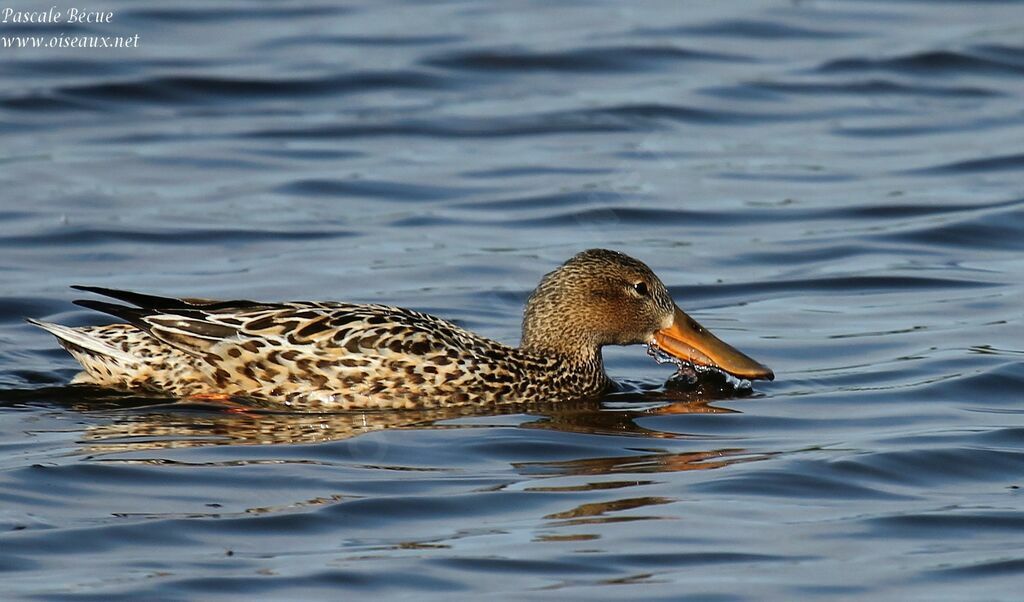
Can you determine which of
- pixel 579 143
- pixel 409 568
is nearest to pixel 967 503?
pixel 409 568

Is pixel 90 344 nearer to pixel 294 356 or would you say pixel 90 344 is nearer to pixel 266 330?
pixel 266 330

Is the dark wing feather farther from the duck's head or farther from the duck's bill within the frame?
the duck's bill

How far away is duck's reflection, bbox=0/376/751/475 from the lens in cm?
979

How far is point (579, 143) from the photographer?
763 inches

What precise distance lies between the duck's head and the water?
0.35 metres

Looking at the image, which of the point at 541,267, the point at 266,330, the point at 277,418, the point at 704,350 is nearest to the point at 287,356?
the point at 266,330

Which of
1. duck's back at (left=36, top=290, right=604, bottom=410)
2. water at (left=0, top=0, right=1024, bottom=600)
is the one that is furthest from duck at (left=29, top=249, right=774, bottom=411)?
water at (left=0, top=0, right=1024, bottom=600)

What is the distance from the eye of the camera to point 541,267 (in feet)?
49.3

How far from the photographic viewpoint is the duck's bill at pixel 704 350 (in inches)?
448

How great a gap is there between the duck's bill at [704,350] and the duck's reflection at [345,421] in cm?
18

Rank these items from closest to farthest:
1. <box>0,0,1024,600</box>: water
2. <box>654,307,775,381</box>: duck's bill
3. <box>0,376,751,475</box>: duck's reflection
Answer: <box>0,0,1024,600</box>: water → <box>0,376,751,475</box>: duck's reflection → <box>654,307,775,381</box>: duck's bill

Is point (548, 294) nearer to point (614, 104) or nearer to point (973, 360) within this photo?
point (973, 360)

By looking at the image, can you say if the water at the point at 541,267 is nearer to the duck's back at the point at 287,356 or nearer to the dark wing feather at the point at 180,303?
the duck's back at the point at 287,356

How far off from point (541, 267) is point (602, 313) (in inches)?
135
